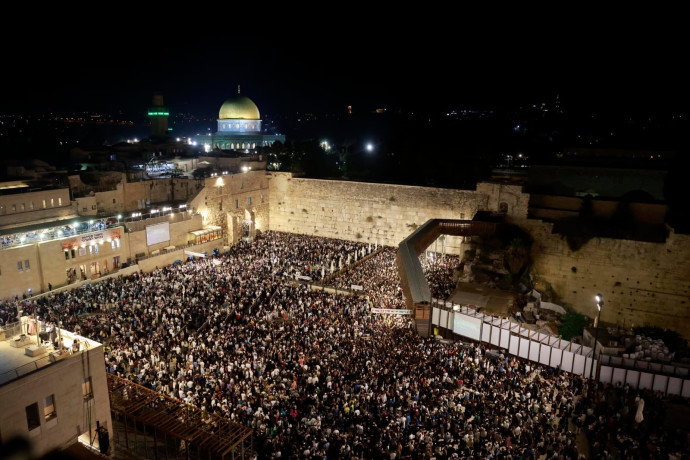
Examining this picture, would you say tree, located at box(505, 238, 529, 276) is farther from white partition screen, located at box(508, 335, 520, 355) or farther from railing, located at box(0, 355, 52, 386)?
railing, located at box(0, 355, 52, 386)

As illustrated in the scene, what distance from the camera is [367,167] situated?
143 ft

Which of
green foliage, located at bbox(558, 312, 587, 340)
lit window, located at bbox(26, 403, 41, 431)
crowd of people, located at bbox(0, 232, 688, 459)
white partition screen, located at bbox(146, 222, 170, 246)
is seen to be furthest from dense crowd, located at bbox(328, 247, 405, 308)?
lit window, located at bbox(26, 403, 41, 431)

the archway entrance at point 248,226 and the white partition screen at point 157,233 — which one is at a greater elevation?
the white partition screen at point 157,233

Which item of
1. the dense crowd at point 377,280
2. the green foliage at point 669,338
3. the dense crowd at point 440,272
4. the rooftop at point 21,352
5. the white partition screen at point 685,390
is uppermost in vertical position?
the rooftop at point 21,352

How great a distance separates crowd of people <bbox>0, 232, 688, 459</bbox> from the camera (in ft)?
36.2

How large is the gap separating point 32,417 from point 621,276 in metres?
24.2

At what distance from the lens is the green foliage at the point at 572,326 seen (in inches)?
722

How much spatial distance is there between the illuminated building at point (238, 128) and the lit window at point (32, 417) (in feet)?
152

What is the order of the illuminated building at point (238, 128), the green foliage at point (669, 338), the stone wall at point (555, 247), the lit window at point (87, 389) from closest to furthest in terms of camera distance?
the lit window at point (87, 389), the green foliage at point (669, 338), the stone wall at point (555, 247), the illuminated building at point (238, 128)

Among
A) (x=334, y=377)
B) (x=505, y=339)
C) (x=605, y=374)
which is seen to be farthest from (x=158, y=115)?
(x=605, y=374)

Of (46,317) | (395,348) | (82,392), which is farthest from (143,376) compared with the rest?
(395,348)

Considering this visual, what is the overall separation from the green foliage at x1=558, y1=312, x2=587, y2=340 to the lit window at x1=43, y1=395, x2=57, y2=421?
55.4 ft

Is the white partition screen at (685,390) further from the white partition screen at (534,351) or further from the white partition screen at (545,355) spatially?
the white partition screen at (534,351)

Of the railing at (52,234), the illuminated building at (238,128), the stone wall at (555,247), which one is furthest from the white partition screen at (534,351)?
the illuminated building at (238,128)
